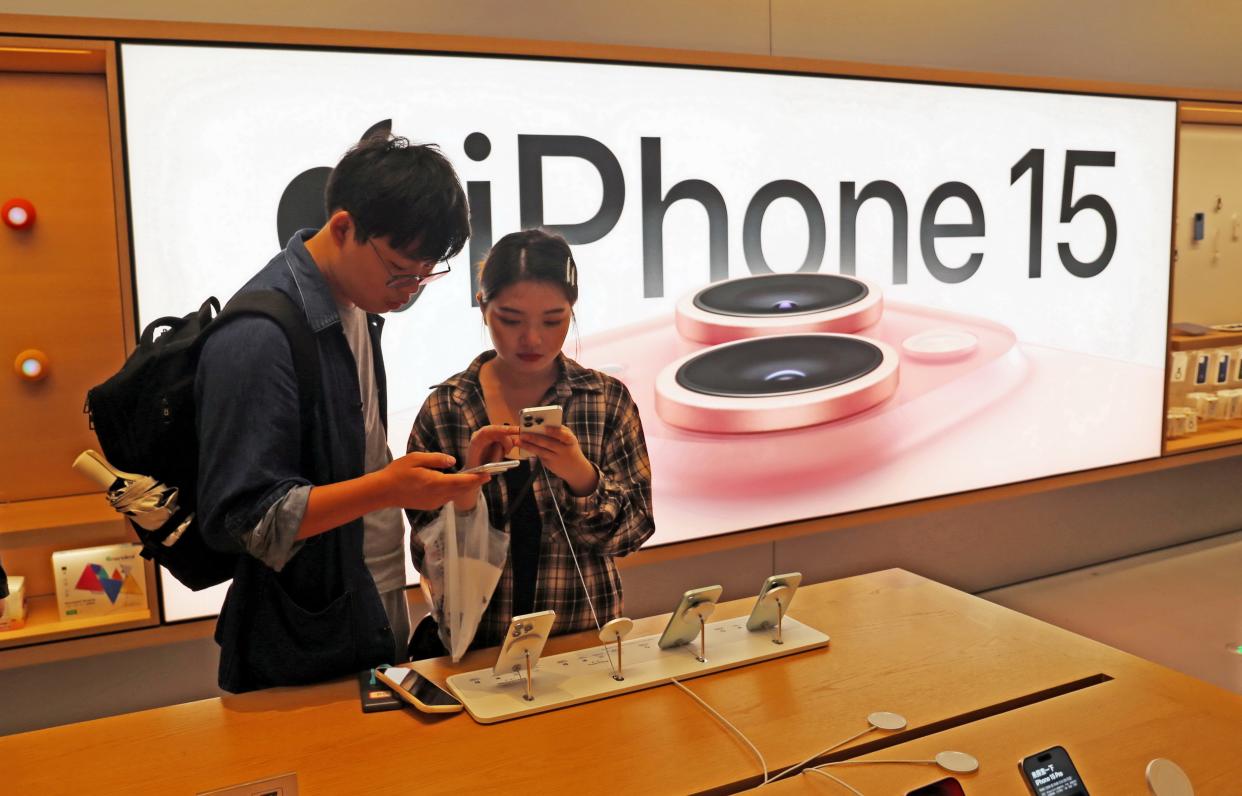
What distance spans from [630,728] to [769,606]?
48cm

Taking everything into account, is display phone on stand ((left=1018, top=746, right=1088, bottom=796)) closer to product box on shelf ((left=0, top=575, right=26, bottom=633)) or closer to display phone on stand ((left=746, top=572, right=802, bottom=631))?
display phone on stand ((left=746, top=572, right=802, bottom=631))

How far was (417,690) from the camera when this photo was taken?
1627mm

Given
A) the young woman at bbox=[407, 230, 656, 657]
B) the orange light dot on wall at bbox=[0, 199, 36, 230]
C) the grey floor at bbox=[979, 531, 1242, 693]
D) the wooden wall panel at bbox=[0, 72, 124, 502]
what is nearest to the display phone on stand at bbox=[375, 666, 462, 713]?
the young woman at bbox=[407, 230, 656, 657]

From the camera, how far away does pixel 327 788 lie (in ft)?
4.51

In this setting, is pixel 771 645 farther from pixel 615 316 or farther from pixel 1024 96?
pixel 1024 96

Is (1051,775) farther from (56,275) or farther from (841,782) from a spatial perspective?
(56,275)

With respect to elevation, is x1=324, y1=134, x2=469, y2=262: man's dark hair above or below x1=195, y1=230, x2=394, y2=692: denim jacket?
above

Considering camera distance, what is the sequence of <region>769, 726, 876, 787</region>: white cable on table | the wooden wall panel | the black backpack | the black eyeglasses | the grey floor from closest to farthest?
<region>769, 726, 876, 787</region>: white cable on table → the black backpack → the black eyeglasses → the wooden wall panel → the grey floor

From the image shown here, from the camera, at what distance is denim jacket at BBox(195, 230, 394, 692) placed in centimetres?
146

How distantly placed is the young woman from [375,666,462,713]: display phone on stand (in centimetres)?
25

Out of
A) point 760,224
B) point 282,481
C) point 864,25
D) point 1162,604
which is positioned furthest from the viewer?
point 1162,604

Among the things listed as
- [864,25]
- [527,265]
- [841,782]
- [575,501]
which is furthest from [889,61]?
[841,782]

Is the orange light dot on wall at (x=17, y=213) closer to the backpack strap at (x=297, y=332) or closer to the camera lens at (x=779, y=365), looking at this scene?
the backpack strap at (x=297, y=332)

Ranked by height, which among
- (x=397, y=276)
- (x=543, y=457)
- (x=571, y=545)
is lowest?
(x=571, y=545)
